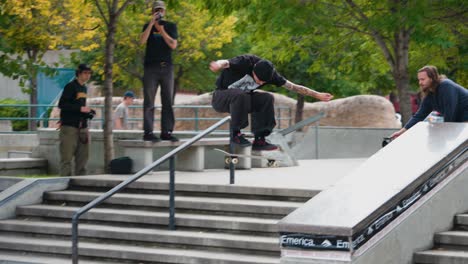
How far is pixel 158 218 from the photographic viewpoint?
12.2 m

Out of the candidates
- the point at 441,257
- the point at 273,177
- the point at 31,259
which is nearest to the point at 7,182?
the point at 31,259

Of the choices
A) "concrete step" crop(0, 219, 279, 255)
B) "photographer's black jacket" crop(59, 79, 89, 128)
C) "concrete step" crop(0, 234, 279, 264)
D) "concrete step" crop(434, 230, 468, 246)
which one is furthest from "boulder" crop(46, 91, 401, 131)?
"concrete step" crop(434, 230, 468, 246)

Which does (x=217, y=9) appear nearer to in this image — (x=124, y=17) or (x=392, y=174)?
(x=124, y=17)

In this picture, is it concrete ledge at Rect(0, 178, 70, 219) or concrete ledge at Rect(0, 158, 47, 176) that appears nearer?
concrete ledge at Rect(0, 178, 70, 219)

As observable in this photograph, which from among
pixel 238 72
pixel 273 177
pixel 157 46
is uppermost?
pixel 157 46

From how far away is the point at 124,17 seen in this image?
29.4 meters

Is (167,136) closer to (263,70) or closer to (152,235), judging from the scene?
(152,235)

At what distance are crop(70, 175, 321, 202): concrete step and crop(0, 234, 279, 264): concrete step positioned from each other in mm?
1262

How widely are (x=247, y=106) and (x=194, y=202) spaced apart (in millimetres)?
1501

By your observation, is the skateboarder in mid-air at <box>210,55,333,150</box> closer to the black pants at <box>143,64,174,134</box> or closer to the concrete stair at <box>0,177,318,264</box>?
the concrete stair at <box>0,177,318,264</box>

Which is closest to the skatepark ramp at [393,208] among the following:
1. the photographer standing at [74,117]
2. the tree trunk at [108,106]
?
the photographer standing at [74,117]

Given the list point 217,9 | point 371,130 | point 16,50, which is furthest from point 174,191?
point 371,130

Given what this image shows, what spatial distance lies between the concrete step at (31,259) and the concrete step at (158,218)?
2.78ft

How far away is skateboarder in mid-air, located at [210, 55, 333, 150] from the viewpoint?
11.6 m
